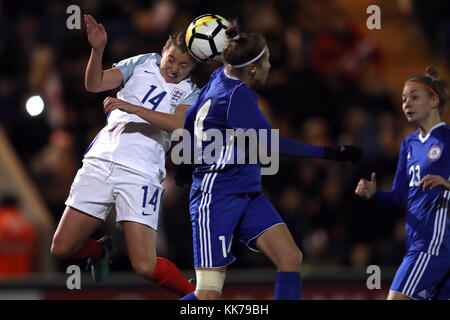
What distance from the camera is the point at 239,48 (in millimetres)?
4836

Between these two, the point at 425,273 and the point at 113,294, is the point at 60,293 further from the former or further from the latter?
the point at 425,273

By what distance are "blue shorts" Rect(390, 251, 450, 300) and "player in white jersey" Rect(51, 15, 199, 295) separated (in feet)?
5.05

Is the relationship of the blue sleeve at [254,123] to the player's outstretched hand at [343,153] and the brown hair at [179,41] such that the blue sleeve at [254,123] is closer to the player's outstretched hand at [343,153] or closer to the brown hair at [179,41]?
the player's outstretched hand at [343,153]

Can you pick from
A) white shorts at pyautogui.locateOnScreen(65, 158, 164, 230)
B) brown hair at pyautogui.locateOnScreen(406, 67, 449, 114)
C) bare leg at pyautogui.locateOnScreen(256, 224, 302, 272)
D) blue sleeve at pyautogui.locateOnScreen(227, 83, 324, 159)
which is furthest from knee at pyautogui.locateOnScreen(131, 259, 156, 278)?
brown hair at pyautogui.locateOnScreen(406, 67, 449, 114)

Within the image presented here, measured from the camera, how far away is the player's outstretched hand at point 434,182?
4.81m

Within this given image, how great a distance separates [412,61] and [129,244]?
26.2ft

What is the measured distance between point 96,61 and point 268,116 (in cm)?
440

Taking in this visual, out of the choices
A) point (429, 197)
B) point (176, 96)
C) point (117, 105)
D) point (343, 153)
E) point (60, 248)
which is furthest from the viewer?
point (176, 96)

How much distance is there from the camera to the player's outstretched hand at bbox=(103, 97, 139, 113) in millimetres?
4961

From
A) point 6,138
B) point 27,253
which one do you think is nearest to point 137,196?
point 27,253

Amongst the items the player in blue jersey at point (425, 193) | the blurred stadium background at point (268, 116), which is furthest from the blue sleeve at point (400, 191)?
the blurred stadium background at point (268, 116)

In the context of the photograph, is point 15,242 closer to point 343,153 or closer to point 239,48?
point 239,48

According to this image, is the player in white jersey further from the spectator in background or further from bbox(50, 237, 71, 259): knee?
the spectator in background

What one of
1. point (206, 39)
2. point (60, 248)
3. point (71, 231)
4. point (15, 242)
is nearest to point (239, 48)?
point (206, 39)
